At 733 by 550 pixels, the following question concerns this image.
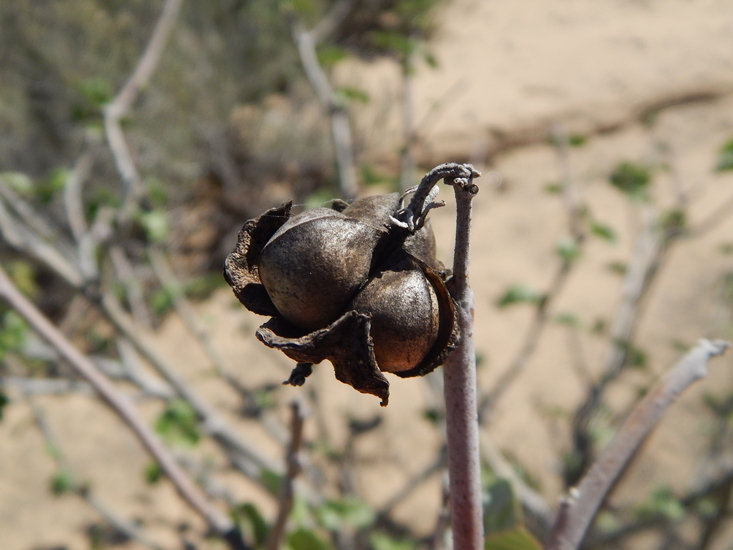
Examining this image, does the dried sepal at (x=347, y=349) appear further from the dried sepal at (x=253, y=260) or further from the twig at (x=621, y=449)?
the twig at (x=621, y=449)

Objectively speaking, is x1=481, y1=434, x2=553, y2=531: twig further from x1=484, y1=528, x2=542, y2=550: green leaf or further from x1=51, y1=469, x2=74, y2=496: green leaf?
x1=51, y1=469, x2=74, y2=496: green leaf

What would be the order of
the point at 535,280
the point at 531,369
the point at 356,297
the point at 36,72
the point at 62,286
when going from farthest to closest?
the point at 36,72 → the point at 62,286 → the point at 535,280 → the point at 531,369 → the point at 356,297

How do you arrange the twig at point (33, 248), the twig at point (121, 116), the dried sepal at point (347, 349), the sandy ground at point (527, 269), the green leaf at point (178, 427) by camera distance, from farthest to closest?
the sandy ground at point (527, 269) → the green leaf at point (178, 427) → the twig at point (121, 116) → the twig at point (33, 248) → the dried sepal at point (347, 349)

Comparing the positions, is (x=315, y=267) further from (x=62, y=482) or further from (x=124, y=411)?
(x=62, y=482)

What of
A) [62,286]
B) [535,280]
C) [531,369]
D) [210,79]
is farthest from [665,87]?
[62,286]

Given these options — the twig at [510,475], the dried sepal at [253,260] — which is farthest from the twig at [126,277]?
the dried sepal at [253,260]

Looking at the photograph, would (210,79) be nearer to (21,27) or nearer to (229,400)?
(21,27)

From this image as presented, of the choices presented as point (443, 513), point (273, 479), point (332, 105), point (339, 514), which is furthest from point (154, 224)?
point (443, 513)

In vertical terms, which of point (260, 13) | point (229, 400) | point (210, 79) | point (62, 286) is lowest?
point (229, 400)
